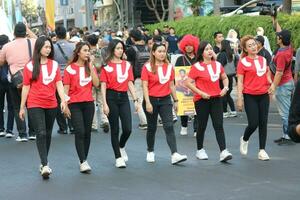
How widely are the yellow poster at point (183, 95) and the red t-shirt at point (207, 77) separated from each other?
2525 millimetres

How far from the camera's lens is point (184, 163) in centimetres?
955

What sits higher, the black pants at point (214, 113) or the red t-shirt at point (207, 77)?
the red t-shirt at point (207, 77)

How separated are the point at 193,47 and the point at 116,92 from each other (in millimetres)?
2613

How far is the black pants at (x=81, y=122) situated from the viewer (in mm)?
8961

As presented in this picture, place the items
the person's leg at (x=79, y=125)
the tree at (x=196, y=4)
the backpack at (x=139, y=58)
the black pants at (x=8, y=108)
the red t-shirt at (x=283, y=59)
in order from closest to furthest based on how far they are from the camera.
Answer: the person's leg at (x=79, y=125)
the red t-shirt at (x=283, y=59)
the black pants at (x=8, y=108)
the backpack at (x=139, y=58)
the tree at (x=196, y=4)

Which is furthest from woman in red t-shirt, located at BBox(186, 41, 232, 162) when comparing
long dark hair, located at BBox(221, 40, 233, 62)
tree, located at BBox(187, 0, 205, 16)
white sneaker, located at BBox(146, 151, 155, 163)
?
tree, located at BBox(187, 0, 205, 16)

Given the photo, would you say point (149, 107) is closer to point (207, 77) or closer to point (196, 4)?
point (207, 77)

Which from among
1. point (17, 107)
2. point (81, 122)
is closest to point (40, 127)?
point (81, 122)

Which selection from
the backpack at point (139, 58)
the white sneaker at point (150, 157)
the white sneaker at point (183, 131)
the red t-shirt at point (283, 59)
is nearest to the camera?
the white sneaker at point (150, 157)

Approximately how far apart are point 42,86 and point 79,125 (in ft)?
2.23

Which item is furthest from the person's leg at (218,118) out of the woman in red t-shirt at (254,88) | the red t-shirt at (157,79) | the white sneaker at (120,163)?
the white sneaker at (120,163)

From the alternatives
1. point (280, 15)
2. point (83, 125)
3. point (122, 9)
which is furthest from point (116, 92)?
point (122, 9)

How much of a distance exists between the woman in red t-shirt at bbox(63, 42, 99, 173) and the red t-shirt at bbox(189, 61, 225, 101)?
4.85 feet

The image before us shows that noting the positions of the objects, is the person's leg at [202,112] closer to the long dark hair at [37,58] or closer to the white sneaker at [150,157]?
the white sneaker at [150,157]
